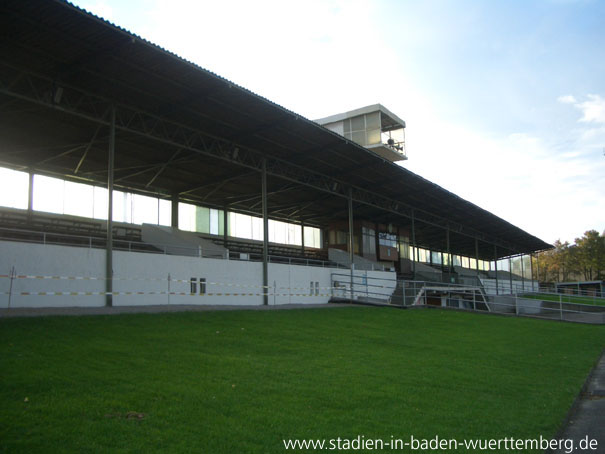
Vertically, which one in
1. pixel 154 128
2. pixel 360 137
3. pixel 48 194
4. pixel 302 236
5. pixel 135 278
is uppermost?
pixel 360 137

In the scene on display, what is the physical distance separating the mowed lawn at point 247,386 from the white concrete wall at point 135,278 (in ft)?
13.0

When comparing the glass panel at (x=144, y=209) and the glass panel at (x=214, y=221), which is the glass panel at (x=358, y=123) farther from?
the glass panel at (x=144, y=209)

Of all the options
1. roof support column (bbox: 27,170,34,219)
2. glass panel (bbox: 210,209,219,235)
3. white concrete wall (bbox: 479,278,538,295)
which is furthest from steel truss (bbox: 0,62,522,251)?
white concrete wall (bbox: 479,278,538,295)

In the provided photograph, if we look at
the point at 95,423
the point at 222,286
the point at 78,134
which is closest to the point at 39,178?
the point at 78,134

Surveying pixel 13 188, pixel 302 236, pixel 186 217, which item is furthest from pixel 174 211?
pixel 302 236

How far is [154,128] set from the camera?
21.0 metres

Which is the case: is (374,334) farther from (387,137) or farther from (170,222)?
(387,137)

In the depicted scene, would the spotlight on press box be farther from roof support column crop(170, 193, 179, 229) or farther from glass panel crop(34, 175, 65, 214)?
glass panel crop(34, 175, 65, 214)

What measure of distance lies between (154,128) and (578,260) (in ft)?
273

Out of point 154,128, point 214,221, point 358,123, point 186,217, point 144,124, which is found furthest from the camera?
point 358,123

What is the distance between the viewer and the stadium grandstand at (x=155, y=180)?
1563 cm

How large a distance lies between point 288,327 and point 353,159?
15574 millimetres

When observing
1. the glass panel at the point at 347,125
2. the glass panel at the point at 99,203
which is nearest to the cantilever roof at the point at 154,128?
the glass panel at the point at 99,203

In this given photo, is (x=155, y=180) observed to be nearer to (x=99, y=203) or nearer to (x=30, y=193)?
(x=99, y=203)
